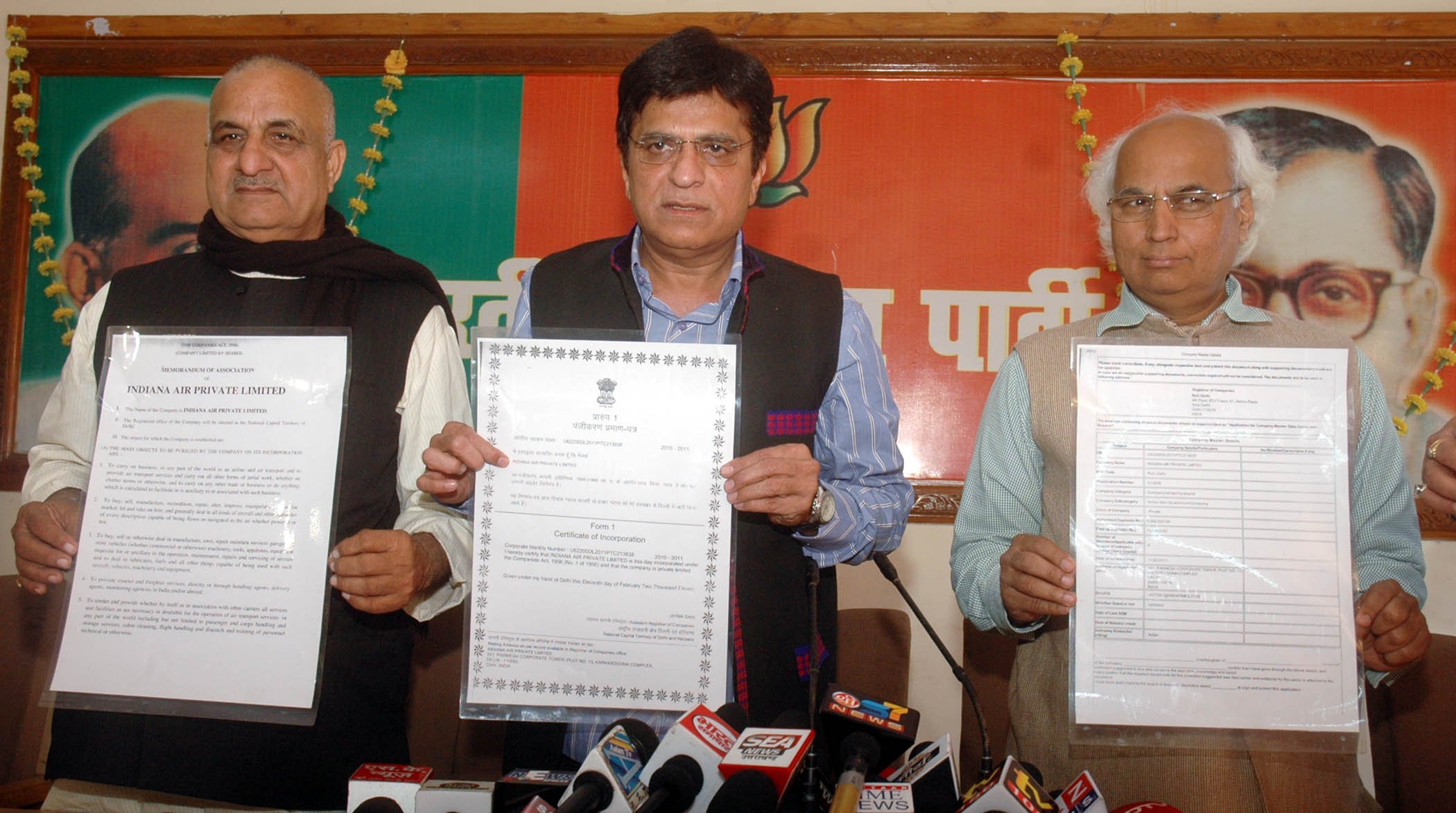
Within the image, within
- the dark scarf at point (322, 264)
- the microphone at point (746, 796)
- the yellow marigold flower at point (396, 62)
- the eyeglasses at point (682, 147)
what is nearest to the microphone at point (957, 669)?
the microphone at point (746, 796)

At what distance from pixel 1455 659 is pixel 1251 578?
1.84 m

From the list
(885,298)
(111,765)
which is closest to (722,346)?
(111,765)

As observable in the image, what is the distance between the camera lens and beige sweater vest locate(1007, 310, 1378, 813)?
155 centimetres

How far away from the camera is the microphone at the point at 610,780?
106cm

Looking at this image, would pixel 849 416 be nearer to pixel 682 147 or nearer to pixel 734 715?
pixel 682 147

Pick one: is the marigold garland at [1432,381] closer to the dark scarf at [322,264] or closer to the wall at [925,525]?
the wall at [925,525]

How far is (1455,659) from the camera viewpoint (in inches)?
105

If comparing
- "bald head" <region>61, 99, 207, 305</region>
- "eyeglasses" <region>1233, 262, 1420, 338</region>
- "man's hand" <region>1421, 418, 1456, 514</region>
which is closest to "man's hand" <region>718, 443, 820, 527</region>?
"man's hand" <region>1421, 418, 1456, 514</region>

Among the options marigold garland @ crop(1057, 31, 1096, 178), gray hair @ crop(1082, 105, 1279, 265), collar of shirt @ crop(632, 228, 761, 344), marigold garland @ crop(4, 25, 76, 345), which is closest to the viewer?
gray hair @ crop(1082, 105, 1279, 265)

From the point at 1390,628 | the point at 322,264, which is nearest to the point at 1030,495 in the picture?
the point at 1390,628

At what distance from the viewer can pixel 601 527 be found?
Answer: 143cm

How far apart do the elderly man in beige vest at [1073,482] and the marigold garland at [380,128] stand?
2316 millimetres

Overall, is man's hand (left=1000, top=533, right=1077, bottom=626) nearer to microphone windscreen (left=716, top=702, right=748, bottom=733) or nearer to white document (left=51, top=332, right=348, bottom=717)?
microphone windscreen (left=716, top=702, right=748, bottom=733)

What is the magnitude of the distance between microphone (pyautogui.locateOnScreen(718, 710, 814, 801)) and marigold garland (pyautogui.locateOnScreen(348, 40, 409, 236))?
8.59 ft
